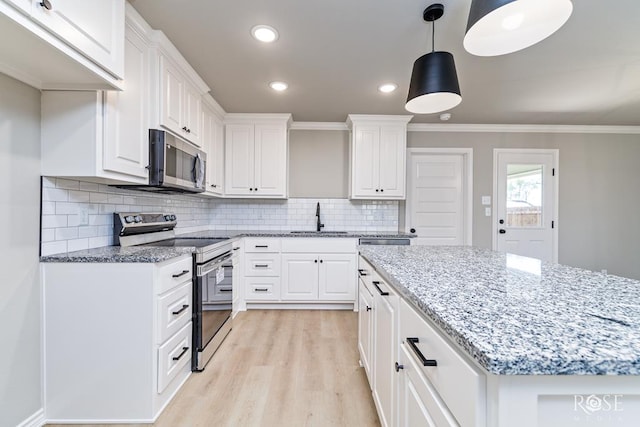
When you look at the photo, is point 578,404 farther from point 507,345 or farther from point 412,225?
point 412,225

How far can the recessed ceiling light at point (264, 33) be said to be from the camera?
6.45 feet

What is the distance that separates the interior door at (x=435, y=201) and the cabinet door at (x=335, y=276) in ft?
4.15

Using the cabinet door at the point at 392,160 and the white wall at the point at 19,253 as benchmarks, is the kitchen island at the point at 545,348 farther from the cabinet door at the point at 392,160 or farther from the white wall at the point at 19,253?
the cabinet door at the point at 392,160

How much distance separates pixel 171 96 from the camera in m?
2.23

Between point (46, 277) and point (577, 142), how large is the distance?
5764mm

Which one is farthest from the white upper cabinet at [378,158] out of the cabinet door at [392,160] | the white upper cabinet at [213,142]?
the white upper cabinet at [213,142]

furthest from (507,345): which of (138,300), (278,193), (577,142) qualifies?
(577,142)

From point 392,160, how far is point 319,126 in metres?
1.11

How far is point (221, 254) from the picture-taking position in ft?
8.20

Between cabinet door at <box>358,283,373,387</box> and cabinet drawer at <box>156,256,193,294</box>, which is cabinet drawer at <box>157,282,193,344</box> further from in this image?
cabinet door at <box>358,283,373,387</box>

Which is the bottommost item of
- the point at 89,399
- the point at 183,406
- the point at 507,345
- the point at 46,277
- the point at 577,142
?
the point at 183,406

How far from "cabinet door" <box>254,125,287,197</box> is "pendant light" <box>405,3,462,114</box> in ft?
7.15

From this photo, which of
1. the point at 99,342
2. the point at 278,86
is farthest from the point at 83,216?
the point at 278,86

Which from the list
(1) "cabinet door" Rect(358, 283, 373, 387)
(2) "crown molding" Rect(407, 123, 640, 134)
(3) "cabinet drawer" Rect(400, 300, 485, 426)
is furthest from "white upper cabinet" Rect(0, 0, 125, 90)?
(2) "crown molding" Rect(407, 123, 640, 134)
